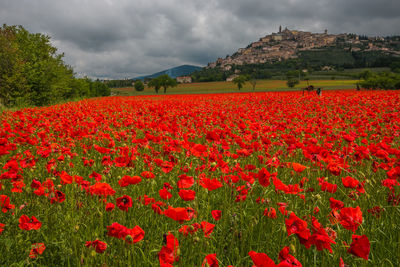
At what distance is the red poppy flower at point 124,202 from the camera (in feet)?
4.66

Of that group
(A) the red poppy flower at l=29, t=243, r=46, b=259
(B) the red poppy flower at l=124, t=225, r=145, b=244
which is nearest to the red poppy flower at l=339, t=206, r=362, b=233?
(B) the red poppy flower at l=124, t=225, r=145, b=244

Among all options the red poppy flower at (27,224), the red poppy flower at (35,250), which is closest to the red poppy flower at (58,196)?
the red poppy flower at (27,224)

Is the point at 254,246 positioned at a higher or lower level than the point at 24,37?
lower

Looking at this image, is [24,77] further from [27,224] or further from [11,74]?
[27,224]

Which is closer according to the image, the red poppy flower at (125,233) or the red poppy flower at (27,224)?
the red poppy flower at (125,233)

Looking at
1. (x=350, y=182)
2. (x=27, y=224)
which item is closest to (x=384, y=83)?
(x=350, y=182)

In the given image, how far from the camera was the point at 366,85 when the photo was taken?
34.8 meters

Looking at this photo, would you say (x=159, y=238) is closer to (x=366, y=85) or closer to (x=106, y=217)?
(x=106, y=217)

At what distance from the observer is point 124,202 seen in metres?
1.45

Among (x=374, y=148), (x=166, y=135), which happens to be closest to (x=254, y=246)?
(x=374, y=148)

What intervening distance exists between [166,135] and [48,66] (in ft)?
75.5

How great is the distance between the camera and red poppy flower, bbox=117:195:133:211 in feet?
4.66

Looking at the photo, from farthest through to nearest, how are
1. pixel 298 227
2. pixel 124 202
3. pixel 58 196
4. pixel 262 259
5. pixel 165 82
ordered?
1. pixel 165 82
2. pixel 58 196
3. pixel 124 202
4. pixel 298 227
5. pixel 262 259

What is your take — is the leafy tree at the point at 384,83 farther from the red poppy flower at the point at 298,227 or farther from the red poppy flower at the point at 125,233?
the red poppy flower at the point at 125,233
